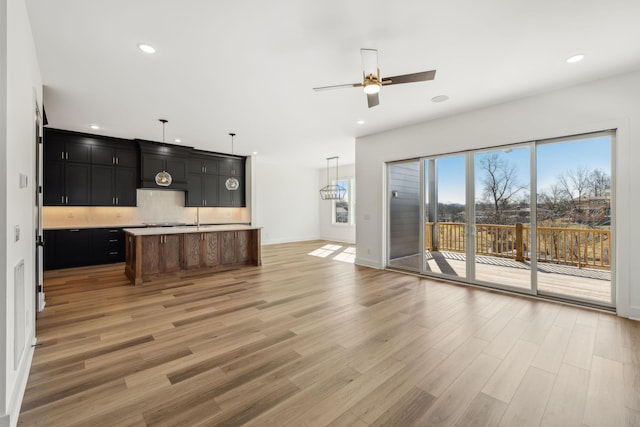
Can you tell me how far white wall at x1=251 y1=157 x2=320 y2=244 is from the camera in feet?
32.6

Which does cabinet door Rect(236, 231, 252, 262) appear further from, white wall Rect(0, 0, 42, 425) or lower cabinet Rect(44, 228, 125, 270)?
white wall Rect(0, 0, 42, 425)

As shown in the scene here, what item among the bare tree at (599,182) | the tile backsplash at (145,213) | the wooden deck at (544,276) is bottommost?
the wooden deck at (544,276)

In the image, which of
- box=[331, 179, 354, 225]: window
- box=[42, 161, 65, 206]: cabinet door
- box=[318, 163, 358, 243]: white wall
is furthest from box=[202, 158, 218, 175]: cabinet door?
box=[331, 179, 354, 225]: window

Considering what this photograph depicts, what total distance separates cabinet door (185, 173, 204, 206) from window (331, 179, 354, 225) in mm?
4911

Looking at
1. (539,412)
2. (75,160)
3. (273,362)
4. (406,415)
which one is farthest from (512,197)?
(75,160)

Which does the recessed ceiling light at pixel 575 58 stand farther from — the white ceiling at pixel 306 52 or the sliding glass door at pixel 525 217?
the sliding glass door at pixel 525 217

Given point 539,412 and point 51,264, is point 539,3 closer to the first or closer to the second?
point 539,412

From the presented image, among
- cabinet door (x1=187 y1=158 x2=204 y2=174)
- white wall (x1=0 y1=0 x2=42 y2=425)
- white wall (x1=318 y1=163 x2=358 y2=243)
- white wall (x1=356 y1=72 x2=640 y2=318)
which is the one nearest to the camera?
white wall (x1=0 y1=0 x2=42 y2=425)

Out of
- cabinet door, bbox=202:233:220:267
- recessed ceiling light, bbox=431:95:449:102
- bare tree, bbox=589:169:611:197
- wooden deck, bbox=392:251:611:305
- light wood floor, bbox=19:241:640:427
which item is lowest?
light wood floor, bbox=19:241:640:427

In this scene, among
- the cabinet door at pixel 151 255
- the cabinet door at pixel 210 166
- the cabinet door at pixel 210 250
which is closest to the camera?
the cabinet door at pixel 151 255

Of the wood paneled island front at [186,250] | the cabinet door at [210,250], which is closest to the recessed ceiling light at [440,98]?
the wood paneled island front at [186,250]

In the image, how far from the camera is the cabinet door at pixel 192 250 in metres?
5.29

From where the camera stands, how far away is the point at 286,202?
10.5 meters

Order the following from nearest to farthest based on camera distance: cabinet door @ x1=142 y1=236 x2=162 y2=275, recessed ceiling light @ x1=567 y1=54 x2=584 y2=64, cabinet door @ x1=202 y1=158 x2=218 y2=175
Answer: recessed ceiling light @ x1=567 y1=54 x2=584 y2=64
cabinet door @ x1=142 y1=236 x2=162 y2=275
cabinet door @ x1=202 y1=158 x2=218 y2=175
